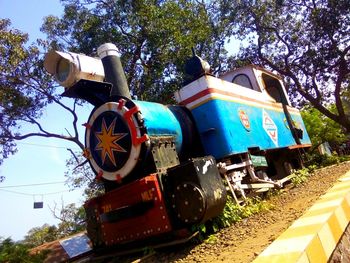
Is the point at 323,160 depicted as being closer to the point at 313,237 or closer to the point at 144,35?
the point at 144,35

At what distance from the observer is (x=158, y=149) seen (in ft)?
15.0

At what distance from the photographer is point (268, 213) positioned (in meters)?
4.82

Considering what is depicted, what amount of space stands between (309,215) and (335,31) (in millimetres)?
17668

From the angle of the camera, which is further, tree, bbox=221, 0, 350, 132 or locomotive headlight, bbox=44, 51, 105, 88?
tree, bbox=221, 0, 350, 132

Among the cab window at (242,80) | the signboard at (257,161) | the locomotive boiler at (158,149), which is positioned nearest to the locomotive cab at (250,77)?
the cab window at (242,80)

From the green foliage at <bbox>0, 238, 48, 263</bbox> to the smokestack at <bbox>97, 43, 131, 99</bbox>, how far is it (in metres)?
3.12

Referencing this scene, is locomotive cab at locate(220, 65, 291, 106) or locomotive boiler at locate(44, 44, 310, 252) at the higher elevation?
locomotive cab at locate(220, 65, 291, 106)

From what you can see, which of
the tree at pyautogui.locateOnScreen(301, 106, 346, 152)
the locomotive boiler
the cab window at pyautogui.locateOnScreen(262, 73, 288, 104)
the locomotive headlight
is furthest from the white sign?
the tree at pyautogui.locateOnScreen(301, 106, 346, 152)

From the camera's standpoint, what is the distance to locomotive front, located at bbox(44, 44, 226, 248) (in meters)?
4.12

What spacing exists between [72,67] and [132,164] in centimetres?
157

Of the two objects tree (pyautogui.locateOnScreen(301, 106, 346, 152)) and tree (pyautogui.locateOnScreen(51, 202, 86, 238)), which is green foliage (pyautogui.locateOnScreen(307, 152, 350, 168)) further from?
tree (pyautogui.locateOnScreen(51, 202, 86, 238))

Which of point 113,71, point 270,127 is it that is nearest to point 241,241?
point 113,71

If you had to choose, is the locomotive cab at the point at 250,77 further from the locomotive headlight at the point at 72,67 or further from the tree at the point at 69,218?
the tree at the point at 69,218

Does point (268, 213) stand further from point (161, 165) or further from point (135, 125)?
point (135, 125)
